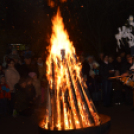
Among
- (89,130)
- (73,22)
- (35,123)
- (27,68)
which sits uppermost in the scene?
(73,22)

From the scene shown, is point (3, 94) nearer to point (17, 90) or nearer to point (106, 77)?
point (17, 90)

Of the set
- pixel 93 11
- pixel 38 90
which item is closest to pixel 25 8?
pixel 93 11

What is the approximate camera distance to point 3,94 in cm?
842

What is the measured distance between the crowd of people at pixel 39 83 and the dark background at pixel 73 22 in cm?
325

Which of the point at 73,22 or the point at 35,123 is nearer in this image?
the point at 35,123

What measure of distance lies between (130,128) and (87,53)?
791 inches

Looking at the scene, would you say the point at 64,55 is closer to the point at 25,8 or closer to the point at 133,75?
the point at 133,75

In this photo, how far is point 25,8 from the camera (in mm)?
17047

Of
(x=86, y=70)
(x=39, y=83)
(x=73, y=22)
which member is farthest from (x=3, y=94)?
(x=73, y=22)

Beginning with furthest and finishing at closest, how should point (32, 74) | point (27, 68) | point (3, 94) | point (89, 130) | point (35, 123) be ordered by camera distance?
point (32, 74)
point (27, 68)
point (3, 94)
point (35, 123)
point (89, 130)

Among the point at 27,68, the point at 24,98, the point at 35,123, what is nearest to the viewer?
the point at 35,123

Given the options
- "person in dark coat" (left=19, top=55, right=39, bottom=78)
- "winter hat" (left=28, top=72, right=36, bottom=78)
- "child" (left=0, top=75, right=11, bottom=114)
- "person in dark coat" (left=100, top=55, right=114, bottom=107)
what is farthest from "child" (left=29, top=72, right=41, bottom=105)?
"person in dark coat" (left=100, top=55, right=114, bottom=107)

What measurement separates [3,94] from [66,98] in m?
3.98

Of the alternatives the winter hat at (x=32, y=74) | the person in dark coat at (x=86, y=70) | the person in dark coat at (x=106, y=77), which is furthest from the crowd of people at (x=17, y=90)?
the person in dark coat at (x=106, y=77)
